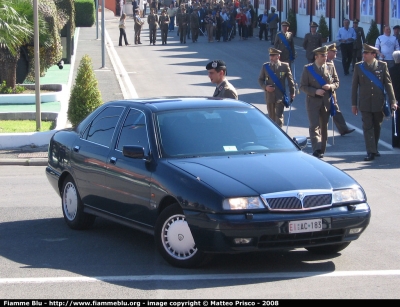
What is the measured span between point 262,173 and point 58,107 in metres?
13.5

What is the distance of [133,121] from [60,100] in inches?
493

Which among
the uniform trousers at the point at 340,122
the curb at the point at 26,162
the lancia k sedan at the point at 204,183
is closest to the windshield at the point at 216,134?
the lancia k sedan at the point at 204,183

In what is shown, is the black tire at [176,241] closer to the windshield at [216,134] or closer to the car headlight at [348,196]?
Answer: the windshield at [216,134]

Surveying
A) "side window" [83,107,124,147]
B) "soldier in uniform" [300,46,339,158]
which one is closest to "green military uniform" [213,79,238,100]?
"side window" [83,107,124,147]

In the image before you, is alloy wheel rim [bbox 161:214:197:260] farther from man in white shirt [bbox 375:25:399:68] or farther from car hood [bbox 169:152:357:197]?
man in white shirt [bbox 375:25:399:68]

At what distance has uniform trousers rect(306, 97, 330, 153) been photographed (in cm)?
1428

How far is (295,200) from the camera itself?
23.4 ft

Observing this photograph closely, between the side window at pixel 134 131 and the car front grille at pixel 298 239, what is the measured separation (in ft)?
5.53

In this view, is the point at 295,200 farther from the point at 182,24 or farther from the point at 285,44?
the point at 182,24

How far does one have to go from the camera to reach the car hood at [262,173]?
23.5 ft

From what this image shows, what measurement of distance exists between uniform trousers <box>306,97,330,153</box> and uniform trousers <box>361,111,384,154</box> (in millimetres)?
642

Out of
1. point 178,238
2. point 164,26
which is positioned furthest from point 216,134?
point 164,26

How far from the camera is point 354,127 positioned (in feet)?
60.6

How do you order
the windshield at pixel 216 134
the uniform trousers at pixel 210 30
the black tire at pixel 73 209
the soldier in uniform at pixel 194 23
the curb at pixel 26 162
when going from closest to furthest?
the windshield at pixel 216 134 → the black tire at pixel 73 209 → the curb at pixel 26 162 → the soldier in uniform at pixel 194 23 → the uniform trousers at pixel 210 30
